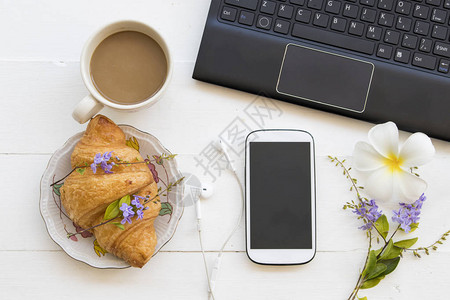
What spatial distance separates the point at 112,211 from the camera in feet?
2.16

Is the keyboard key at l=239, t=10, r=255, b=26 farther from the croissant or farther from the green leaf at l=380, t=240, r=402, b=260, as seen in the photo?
the green leaf at l=380, t=240, r=402, b=260

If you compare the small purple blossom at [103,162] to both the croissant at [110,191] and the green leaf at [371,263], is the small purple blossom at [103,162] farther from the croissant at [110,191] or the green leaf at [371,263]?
the green leaf at [371,263]

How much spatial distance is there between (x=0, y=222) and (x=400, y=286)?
71cm

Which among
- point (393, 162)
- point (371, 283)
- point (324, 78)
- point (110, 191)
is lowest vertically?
point (371, 283)

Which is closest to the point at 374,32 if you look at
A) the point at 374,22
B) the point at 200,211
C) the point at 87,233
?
the point at 374,22

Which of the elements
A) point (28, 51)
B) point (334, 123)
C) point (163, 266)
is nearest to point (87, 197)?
point (163, 266)

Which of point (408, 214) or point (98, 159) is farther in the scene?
point (408, 214)

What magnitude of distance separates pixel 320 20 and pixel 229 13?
15cm

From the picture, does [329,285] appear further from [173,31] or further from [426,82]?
[173,31]

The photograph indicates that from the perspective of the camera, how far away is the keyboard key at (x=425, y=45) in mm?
721

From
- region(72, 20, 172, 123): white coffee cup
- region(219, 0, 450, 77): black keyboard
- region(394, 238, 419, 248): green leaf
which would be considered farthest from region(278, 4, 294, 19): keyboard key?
region(394, 238, 419, 248): green leaf

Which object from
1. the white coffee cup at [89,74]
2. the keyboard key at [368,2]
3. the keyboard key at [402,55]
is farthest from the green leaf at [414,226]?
the white coffee cup at [89,74]

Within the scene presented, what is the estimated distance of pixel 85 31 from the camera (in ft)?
2.53

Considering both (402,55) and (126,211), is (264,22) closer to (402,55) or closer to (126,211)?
(402,55)
